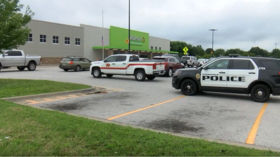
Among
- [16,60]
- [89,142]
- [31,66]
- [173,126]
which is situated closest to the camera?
[89,142]

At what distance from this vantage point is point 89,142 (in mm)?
4242

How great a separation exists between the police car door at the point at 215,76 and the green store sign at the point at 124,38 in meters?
40.1

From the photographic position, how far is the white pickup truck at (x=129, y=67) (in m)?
16.5

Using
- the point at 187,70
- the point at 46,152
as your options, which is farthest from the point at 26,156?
the point at 187,70

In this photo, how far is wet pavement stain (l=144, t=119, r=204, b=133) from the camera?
5.67 meters

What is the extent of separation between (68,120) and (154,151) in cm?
253

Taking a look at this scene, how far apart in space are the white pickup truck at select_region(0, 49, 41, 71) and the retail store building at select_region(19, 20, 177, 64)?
13.3 m

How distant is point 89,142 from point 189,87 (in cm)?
748

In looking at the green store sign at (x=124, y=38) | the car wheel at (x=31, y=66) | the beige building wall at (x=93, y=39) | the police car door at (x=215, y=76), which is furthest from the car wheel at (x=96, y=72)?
the green store sign at (x=124, y=38)

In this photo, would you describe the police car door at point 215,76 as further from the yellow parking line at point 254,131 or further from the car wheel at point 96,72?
the car wheel at point 96,72

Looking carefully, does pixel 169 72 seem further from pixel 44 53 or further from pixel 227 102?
pixel 44 53

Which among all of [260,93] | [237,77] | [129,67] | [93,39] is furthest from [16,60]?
[93,39]

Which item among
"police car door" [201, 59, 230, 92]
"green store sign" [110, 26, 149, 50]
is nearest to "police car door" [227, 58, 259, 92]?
"police car door" [201, 59, 230, 92]

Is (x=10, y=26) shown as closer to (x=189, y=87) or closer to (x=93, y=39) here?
(x=189, y=87)
